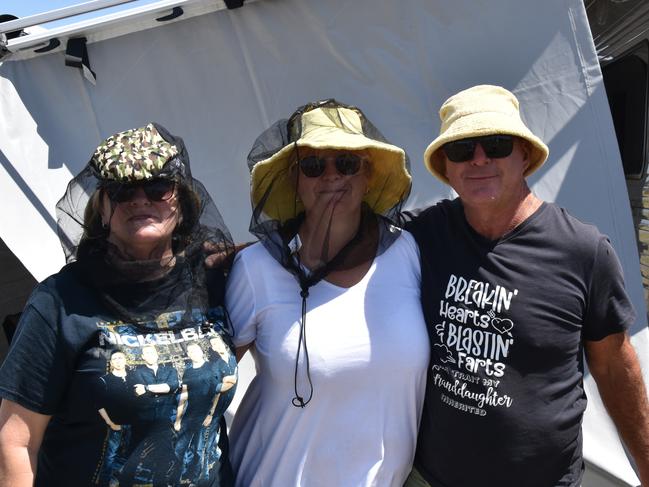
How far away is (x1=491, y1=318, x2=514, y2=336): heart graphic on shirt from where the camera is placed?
5.16ft

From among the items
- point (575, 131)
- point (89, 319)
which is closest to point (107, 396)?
point (89, 319)

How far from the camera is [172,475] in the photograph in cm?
149

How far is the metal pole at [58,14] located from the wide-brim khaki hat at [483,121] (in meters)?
1.58

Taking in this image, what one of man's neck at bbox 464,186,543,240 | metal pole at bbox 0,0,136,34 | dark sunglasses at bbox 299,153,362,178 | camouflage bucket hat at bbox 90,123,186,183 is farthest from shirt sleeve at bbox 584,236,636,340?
metal pole at bbox 0,0,136,34

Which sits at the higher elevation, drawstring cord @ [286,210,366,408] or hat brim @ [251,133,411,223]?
hat brim @ [251,133,411,223]

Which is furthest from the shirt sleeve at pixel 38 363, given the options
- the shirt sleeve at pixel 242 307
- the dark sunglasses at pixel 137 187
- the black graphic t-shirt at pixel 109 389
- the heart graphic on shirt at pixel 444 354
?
the heart graphic on shirt at pixel 444 354

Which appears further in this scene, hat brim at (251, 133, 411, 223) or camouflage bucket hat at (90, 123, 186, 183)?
hat brim at (251, 133, 411, 223)

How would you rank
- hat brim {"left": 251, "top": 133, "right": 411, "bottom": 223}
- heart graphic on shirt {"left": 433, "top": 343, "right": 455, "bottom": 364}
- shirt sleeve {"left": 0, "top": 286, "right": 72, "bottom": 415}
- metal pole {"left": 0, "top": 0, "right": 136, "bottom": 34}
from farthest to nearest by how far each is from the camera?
metal pole {"left": 0, "top": 0, "right": 136, "bottom": 34}, hat brim {"left": 251, "top": 133, "right": 411, "bottom": 223}, heart graphic on shirt {"left": 433, "top": 343, "right": 455, "bottom": 364}, shirt sleeve {"left": 0, "top": 286, "right": 72, "bottom": 415}

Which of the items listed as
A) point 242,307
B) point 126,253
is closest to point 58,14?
point 126,253

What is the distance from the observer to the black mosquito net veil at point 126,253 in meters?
1.53

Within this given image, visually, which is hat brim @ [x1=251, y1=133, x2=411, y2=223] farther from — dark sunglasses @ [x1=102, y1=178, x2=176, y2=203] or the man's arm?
the man's arm

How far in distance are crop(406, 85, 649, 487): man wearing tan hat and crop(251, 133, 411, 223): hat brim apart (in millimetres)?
209

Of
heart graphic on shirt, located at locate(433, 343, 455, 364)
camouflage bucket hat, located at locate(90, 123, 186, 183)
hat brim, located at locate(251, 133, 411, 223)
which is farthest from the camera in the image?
hat brim, located at locate(251, 133, 411, 223)

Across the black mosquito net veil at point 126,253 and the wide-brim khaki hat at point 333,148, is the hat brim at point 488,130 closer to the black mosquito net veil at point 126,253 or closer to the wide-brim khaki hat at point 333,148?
the wide-brim khaki hat at point 333,148
